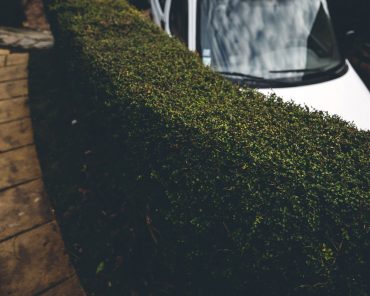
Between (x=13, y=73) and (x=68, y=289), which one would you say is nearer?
(x=68, y=289)

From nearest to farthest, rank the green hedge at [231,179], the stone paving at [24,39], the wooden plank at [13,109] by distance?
the green hedge at [231,179] < the wooden plank at [13,109] < the stone paving at [24,39]

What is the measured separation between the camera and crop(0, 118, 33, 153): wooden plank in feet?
12.5

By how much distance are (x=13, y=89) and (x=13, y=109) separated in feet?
2.00

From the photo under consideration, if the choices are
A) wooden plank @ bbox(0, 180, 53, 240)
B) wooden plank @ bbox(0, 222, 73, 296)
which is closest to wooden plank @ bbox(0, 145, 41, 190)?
wooden plank @ bbox(0, 180, 53, 240)

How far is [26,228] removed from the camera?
9.48 ft

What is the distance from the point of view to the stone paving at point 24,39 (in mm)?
6281

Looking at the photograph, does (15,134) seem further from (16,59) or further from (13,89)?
(16,59)

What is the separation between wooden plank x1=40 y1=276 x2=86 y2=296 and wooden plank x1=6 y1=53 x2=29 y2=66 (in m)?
4.54

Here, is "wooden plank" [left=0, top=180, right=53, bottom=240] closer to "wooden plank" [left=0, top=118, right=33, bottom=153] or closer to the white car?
"wooden plank" [left=0, top=118, right=33, bottom=153]

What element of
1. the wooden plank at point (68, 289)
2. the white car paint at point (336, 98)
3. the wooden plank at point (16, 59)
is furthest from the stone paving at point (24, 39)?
the white car paint at point (336, 98)

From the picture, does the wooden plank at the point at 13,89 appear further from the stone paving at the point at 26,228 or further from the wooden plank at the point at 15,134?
the wooden plank at the point at 15,134

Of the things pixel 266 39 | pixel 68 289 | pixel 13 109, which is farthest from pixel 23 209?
pixel 266 39

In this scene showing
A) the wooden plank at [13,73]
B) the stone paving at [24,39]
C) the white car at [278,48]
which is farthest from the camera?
the stone paving at [24,39]

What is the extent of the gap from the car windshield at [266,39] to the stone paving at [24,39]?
457cm
